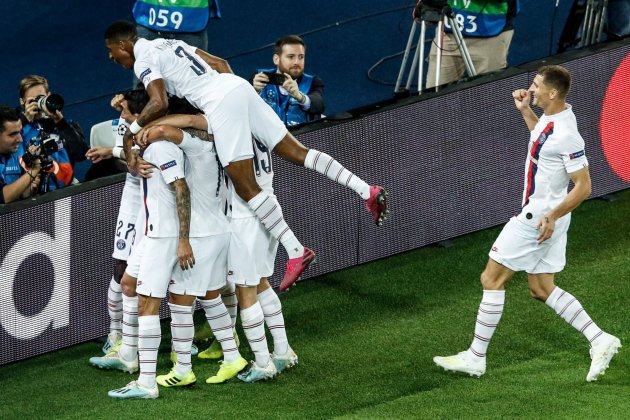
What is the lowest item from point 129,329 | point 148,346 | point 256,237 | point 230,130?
point 129,329

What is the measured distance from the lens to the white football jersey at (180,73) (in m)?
8.30

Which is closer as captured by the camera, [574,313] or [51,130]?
[574,313]

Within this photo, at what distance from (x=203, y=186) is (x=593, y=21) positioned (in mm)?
4823

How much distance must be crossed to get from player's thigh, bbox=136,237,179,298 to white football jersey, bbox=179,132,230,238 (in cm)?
16

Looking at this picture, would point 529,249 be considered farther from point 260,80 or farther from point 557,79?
point 260,80

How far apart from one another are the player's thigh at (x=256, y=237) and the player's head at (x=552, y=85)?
6.04 ft

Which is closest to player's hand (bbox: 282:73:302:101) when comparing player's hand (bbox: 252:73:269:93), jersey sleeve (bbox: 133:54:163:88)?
player's hand (bbox: 252:73:269:93)

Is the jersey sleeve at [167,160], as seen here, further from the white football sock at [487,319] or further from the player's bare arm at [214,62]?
the white football sock at [487,319]

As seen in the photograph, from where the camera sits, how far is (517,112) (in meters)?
10.2

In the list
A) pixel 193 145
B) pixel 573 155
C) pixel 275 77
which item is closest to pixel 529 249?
pixel 573 155

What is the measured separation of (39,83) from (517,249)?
375 cm

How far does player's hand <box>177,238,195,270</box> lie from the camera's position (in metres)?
7.97

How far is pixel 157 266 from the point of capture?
26.3ft

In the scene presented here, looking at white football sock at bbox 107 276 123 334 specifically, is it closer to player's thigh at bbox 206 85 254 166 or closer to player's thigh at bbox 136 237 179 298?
player's thigh at bbox 136 237 179 298
